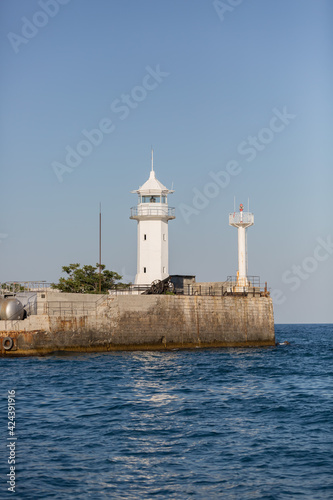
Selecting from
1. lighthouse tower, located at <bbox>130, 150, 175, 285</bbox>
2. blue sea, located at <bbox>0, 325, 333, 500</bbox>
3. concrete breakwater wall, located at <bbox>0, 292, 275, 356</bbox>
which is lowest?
blue sea, located at <bbox>0, 325, 333, 500</bbox>

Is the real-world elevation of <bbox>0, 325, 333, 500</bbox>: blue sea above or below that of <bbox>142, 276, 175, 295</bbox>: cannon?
below

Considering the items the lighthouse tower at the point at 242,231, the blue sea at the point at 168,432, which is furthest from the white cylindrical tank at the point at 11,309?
the lighthouse tower at the point at 242,231

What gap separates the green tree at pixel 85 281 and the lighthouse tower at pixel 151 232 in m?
2.06

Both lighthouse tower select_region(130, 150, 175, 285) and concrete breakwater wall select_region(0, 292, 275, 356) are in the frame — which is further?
lighthouse tower select_region(130, 150, 175, 285)

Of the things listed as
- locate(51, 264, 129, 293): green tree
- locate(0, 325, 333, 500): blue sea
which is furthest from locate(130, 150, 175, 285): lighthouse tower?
locate(0, 325, 333, 500): blue sea

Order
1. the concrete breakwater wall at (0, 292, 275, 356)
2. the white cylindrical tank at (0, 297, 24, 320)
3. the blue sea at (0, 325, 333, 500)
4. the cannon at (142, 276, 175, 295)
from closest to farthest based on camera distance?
the blue sea at (0, 325, 333, 500), the concrete breakwater wall at (0, 292, 275, 356), the white cylindrical tank at (0, 297, 24, 320), the cannon at (142, 276, 175, 295)

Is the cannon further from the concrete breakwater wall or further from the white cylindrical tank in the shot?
the white cylindrical tank

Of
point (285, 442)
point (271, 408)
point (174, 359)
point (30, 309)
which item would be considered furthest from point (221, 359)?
point (285, 442)

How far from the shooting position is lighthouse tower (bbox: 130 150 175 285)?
50688 millimetres

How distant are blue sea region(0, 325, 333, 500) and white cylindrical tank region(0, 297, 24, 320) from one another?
5318mm

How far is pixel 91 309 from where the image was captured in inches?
1515

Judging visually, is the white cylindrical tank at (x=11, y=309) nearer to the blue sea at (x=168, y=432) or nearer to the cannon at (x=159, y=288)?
the blue sea at (x=168, y=432)

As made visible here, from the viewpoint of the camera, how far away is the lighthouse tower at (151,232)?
50688mm

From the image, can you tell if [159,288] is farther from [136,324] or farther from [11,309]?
[11,309]
